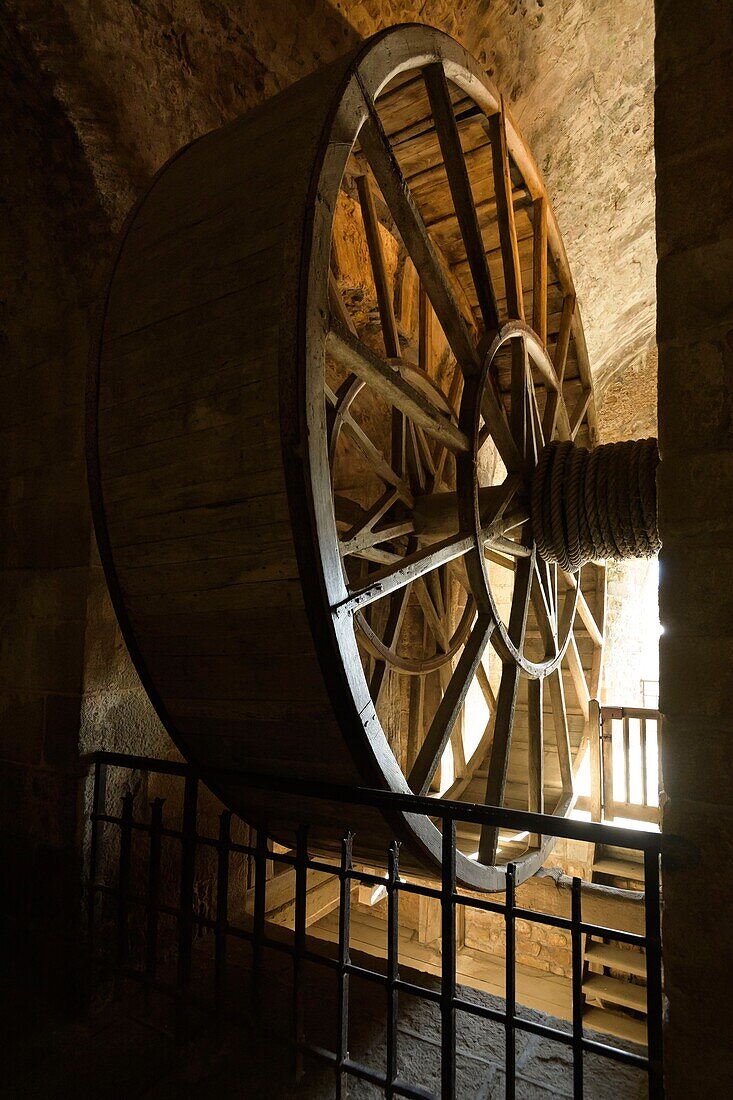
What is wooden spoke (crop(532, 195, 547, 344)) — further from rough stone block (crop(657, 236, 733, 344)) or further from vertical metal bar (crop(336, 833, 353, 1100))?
vertical metal bar (crop(336, 833, 353, 1100))

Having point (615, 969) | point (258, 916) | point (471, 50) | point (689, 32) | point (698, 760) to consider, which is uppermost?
point (471, 50)

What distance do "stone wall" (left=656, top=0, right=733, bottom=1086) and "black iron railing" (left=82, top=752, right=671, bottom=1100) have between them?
11cm

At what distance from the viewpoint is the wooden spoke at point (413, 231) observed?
2404 mm

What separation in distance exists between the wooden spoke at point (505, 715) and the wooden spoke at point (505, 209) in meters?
1.32

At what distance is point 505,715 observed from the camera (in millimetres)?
3094

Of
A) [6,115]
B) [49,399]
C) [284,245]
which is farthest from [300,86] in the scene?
[49,399]

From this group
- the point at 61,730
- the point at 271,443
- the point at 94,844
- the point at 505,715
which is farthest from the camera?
the point at 505,715

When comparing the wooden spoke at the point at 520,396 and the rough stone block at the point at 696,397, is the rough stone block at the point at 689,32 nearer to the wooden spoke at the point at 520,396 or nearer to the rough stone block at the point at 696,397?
the rough stone block at the point at 696,397

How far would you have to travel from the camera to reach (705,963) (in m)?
1.43

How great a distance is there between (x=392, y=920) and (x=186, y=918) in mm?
705

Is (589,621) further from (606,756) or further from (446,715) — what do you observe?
(446,715)

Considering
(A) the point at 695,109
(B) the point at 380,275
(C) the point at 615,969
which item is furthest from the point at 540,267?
(C) the point at 615,969

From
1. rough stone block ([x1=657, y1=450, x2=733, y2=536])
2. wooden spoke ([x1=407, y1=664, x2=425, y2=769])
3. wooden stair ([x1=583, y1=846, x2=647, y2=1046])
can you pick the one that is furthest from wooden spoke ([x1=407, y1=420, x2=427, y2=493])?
wooden stair ([x1=583, y1=846, x2=647, y2=1046])

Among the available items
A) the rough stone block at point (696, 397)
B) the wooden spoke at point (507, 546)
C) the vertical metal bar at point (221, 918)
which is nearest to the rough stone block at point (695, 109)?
the rough stone block at point (696, 397)
